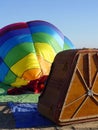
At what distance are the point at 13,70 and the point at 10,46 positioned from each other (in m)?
Answer: 1.08

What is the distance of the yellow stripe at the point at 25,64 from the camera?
1455 centimetres

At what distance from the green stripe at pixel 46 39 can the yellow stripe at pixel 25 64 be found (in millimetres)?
977

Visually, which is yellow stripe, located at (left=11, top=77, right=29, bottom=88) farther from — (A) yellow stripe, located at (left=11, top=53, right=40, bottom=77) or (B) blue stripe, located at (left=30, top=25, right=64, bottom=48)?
(B) blue stripe, located at (left=30, top=25, right=64, bottom=48)

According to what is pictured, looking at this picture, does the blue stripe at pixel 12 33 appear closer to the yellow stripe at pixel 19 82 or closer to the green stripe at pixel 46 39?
the green stripe at pixel 46 39

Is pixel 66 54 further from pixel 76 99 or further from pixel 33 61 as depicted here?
pixel 33 61

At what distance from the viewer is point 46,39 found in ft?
51.3

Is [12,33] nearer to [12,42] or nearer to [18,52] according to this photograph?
[12,42]

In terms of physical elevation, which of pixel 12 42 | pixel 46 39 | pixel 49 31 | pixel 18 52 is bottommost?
pixel 18 52

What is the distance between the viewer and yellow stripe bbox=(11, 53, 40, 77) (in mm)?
14547

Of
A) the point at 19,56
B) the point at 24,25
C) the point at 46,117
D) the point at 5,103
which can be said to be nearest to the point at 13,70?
the point at 19,56

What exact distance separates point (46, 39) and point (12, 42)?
1418mm

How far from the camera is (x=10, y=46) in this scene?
1523 cm

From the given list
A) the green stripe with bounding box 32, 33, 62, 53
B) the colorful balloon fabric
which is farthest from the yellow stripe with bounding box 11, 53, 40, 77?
the green stripe with bounding box 32, 33, 62, 53

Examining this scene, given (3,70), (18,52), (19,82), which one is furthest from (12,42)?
(19,82)
